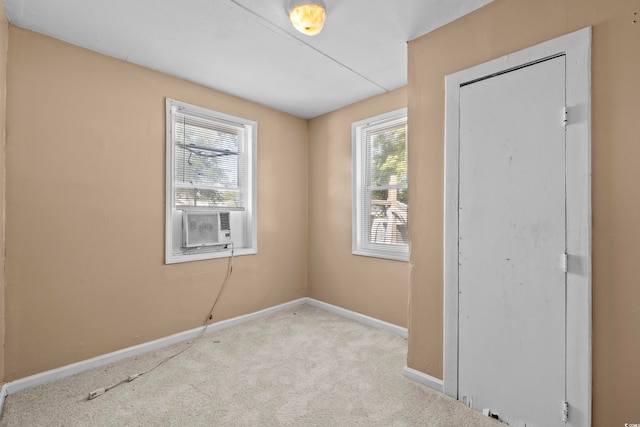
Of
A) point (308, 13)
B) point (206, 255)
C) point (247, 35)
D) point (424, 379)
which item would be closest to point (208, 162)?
point (206, 255)

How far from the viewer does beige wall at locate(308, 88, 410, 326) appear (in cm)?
311

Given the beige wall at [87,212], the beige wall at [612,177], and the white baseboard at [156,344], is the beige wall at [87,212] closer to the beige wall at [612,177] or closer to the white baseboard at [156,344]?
the white baseboard at [156,344]

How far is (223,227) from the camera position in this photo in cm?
318

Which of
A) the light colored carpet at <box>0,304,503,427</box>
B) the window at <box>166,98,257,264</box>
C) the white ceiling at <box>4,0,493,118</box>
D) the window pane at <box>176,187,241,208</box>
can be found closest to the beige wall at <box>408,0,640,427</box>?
the white ceiling at <box>4,0,493,118</box>

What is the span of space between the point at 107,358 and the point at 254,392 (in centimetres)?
132

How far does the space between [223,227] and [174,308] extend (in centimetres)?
90

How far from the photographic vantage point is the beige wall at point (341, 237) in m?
3.11

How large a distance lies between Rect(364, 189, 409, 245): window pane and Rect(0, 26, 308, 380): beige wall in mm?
1758

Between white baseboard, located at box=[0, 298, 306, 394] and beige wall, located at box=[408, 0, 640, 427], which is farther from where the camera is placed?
white baseboard, located at box=[0, 298, 306, 394]

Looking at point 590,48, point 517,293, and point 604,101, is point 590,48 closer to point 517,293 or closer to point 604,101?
point 604,101

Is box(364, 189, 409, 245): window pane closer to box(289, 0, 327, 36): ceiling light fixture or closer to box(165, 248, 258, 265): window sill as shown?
box(165, 248, 258, 265): window sill

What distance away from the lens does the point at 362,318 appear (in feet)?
10.9

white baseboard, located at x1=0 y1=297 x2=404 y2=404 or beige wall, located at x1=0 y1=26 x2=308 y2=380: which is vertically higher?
beige wall, located at x1=0 y1=26 x2=308 y2=380

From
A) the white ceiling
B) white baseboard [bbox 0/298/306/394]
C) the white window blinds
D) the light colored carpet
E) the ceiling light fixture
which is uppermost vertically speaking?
the white ceiling
